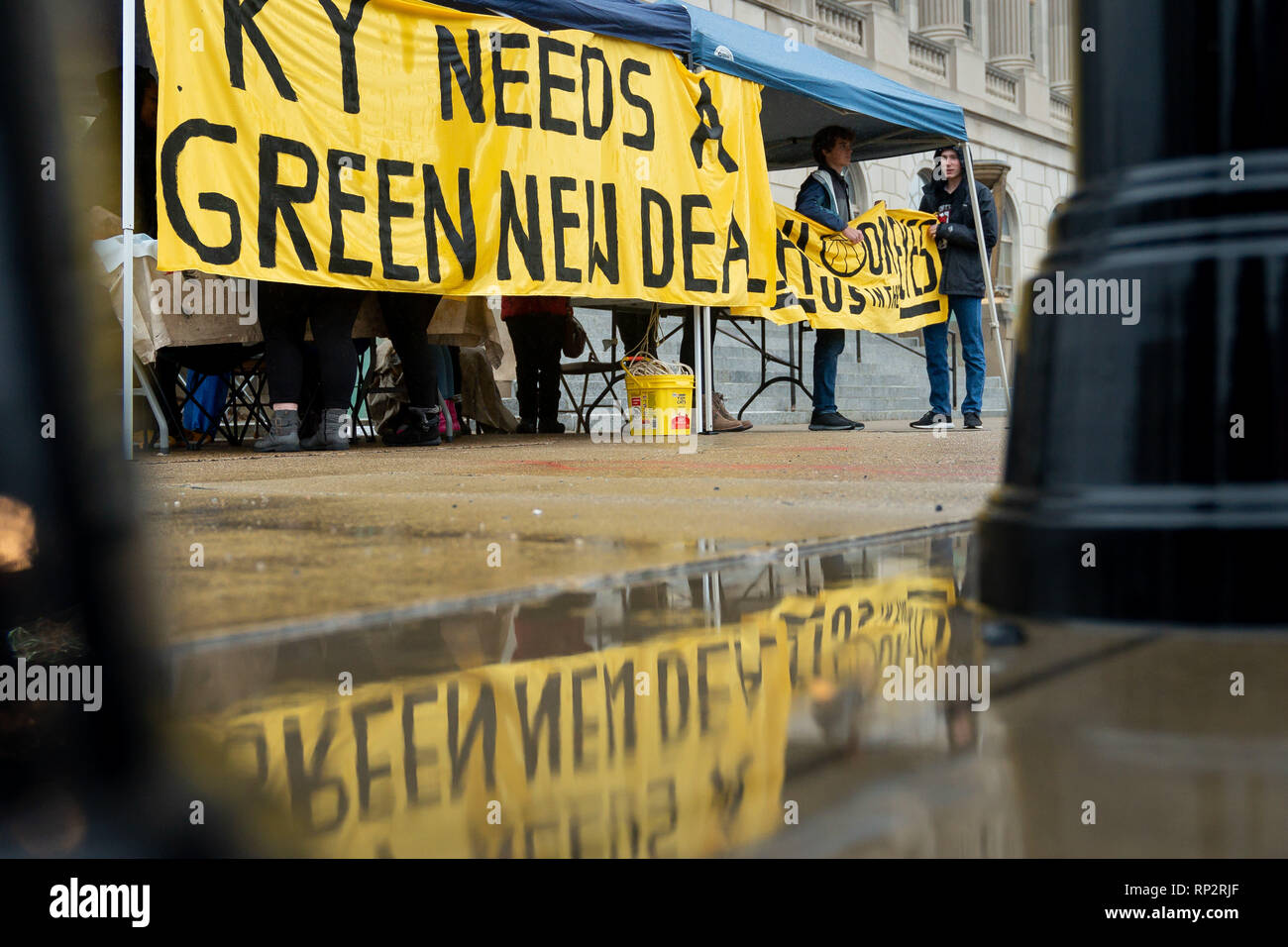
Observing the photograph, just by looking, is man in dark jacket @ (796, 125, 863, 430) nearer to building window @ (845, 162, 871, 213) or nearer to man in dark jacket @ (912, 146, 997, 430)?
man in dark jacket @ (912, 146, 997, 430)

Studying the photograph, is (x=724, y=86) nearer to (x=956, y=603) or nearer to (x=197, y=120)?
(x=197, y=120)

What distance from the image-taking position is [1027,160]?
24.8m

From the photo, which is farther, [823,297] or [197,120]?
[823,297]

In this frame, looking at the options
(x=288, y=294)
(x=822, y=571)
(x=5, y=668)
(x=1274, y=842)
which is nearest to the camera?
(x=1274, y=842)

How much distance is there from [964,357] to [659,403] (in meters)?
2.93

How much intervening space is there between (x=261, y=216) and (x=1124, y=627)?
4.81 metres

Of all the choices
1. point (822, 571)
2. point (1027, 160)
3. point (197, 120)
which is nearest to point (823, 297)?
point (197, 120)

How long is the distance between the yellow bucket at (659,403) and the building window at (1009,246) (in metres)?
18.1

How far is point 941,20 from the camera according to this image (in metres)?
22.8
